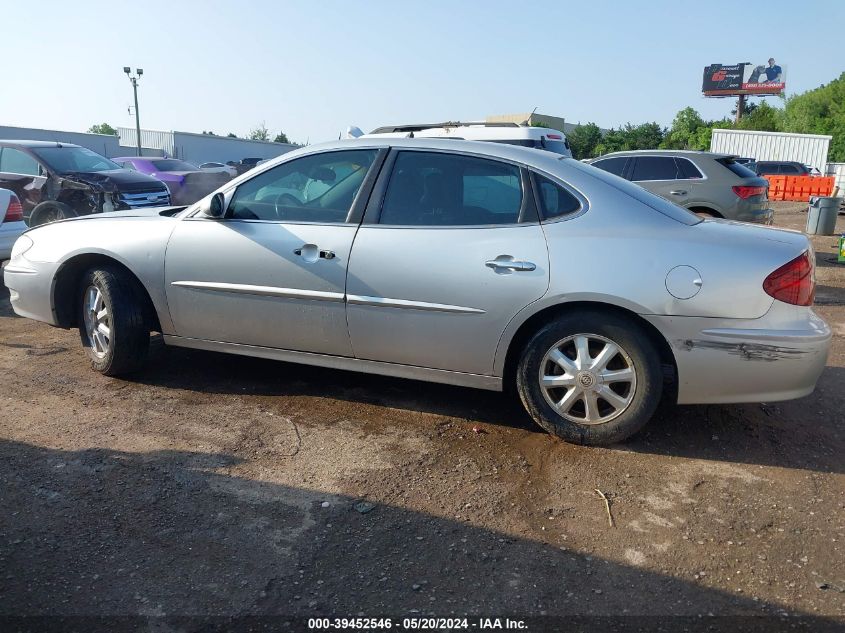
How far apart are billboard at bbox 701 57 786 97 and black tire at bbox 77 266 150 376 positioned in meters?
75.3

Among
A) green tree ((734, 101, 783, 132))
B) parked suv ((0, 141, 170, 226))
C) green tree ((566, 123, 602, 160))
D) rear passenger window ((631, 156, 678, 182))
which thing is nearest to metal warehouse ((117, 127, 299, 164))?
green tree ((566, 123, 602, 160))

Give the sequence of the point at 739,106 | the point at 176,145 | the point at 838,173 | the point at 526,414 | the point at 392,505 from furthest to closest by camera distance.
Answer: the point at 739,106, the point at 176,145, the point at 838,173, the point at 526,414, the point at 392,505

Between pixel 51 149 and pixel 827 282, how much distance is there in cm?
1162

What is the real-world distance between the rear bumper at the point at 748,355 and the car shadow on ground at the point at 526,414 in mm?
403

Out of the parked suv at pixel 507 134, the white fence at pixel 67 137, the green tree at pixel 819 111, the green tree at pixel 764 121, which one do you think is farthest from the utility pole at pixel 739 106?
the parked suv at pixel 507 134

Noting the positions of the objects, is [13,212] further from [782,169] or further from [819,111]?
[819,111]

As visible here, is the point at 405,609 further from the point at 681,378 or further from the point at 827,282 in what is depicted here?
the point at 827,282

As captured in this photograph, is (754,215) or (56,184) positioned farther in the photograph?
(56,184)

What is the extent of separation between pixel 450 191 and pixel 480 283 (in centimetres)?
62

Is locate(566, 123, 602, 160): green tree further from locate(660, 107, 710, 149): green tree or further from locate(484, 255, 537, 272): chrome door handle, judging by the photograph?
locate(484, 255, 537, 272): chrome door handle

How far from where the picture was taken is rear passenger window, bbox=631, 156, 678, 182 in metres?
10.5

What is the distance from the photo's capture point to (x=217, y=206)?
443 centimetres

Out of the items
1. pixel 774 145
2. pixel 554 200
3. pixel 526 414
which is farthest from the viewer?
pixel 774 145

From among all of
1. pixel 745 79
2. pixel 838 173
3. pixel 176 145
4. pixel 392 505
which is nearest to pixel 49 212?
pixel 392 505
